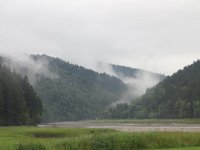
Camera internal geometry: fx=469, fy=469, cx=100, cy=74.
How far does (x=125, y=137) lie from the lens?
140ft

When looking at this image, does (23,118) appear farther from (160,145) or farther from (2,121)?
(160,145)

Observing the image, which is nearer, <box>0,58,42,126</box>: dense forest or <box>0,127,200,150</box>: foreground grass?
<box>0,127,200,150</box>: foreground grass

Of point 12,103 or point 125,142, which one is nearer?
point 125,142

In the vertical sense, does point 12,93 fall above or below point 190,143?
above

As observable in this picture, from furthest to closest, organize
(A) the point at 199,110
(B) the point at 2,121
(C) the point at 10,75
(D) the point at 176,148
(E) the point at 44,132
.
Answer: (A) the point at 199,110 → (C) the point at 10,75 → (B) the point at 2,121 → (E) the point at 44,132 → (D) the point at 176,148

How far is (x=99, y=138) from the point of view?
4212 centimetres

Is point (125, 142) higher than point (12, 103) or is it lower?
lower

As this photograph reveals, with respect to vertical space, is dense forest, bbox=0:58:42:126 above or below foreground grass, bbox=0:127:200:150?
above

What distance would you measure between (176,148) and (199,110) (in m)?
161

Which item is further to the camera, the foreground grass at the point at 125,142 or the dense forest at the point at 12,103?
the dense forest at the point at 12,103

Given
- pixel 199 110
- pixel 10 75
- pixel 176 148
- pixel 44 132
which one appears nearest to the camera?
pixel 176 148

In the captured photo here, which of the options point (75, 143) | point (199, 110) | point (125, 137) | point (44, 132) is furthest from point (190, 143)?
point (199, 110)

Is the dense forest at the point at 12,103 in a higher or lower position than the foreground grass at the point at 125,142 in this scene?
higher

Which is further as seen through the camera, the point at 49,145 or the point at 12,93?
the point at 12,93
